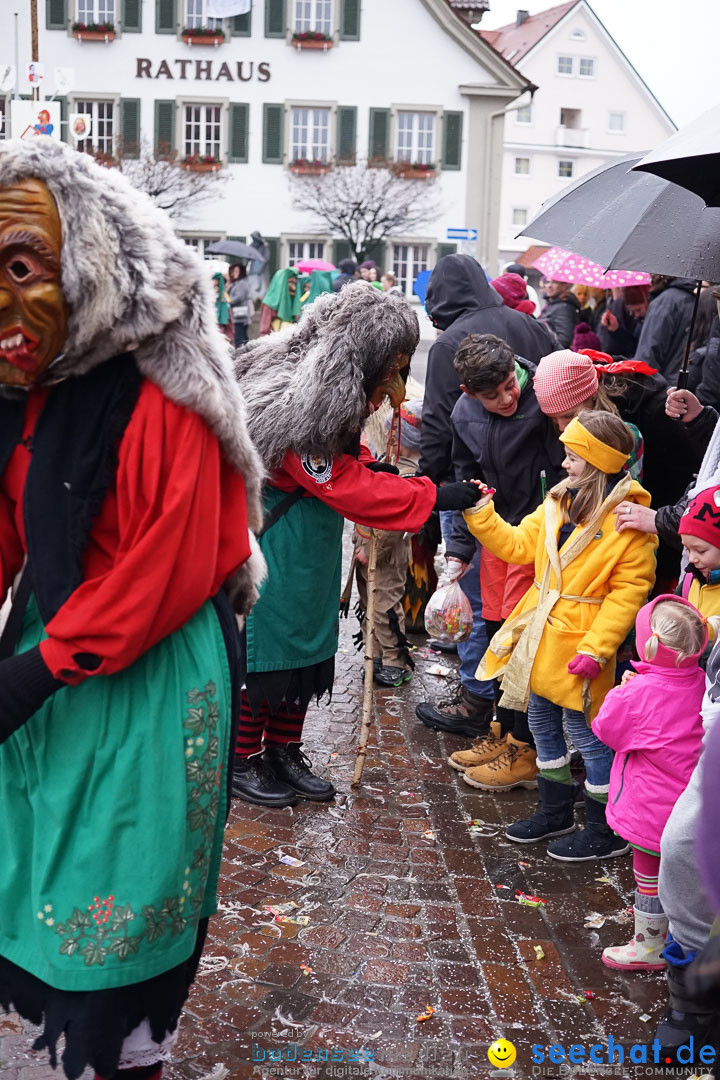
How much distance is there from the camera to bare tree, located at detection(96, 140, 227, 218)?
118ft

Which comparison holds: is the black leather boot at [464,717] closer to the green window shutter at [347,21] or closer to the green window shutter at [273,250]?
the green window shutter at [273,250]

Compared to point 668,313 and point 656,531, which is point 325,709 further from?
point 668,313

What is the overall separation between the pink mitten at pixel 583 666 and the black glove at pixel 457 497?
73 cm

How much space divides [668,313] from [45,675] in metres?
5.58

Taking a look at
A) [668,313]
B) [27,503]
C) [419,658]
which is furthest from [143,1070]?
[668,313]

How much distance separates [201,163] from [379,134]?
565cm

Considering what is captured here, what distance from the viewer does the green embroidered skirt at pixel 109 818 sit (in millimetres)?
2344

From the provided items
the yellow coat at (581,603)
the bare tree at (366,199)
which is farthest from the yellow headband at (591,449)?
the bare tree at (366,199)

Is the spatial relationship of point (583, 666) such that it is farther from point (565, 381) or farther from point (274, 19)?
point (274, 19)

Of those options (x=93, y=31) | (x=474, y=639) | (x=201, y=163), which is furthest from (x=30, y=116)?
(x=93, y=31)

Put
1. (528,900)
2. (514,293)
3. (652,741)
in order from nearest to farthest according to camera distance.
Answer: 1. (652,741)
2. (528,900)
3. (514,293)

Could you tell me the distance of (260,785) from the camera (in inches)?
199

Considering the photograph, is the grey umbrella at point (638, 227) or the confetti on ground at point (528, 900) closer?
the confetti on ground at point (528, 900)

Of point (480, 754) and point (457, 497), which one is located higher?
point (457, 497)
